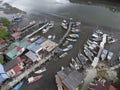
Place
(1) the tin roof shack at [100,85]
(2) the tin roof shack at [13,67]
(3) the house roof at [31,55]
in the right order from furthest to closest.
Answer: (3) the house roof at [31,55]
(2) the tin roof shack at [13,67]
(1) the tin roof shack at [100,85]

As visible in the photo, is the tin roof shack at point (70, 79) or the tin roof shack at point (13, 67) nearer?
the tin roof shack at point (70, 79)

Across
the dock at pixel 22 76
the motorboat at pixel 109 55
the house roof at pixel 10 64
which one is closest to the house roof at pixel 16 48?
the house roof at pixel 10 64

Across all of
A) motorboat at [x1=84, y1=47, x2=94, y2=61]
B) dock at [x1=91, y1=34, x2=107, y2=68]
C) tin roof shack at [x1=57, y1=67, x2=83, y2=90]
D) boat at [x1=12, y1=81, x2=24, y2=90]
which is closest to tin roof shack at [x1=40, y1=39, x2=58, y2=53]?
motorboat at [x1=84, y1=47, x2=94, y2=61]

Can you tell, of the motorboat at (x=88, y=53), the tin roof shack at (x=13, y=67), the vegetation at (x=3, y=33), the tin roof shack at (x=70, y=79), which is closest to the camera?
the tin roof shack at (x=70, y=79)

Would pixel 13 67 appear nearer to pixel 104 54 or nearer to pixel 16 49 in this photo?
pixel 16 49

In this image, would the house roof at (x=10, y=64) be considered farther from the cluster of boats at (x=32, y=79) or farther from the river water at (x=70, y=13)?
the river water at (x=70, y=13)

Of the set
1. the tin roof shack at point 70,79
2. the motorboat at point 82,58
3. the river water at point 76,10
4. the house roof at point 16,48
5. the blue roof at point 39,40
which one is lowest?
the tin roof shack at point 70,79

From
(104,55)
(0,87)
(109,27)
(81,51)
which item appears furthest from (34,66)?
(109,27)

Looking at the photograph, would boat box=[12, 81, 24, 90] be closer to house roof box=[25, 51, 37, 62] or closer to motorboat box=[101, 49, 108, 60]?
house roof box=[25, 51, 37, 62]
